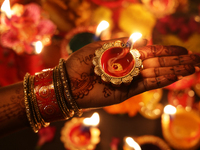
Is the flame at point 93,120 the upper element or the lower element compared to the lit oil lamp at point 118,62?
lower

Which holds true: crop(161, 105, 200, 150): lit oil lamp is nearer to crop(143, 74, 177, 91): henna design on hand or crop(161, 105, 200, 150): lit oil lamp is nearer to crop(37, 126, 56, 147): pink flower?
crop(143, 74, 177, 91): henna design on hand

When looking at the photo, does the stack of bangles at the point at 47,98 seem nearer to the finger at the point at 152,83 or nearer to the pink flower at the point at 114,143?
the finger at the point at 152,83

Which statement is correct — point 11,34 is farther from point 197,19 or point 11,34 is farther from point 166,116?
point 197,19

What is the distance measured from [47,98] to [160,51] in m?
1.05

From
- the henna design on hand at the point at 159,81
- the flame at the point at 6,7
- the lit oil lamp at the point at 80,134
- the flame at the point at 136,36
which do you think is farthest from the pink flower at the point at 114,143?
the flame at the point at 6,7

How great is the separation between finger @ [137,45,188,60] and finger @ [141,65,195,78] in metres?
0.14

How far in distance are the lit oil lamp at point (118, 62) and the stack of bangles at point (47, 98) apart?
307 mm

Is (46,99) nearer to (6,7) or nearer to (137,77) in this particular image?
(137,77)

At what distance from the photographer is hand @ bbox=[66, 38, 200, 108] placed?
121 centimetres

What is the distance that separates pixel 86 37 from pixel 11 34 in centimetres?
103

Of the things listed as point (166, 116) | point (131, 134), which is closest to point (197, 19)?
point (166, 116)

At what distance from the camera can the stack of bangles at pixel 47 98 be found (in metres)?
1.18

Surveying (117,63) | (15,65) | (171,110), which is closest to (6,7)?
(15,65)

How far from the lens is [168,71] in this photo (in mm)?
1223
